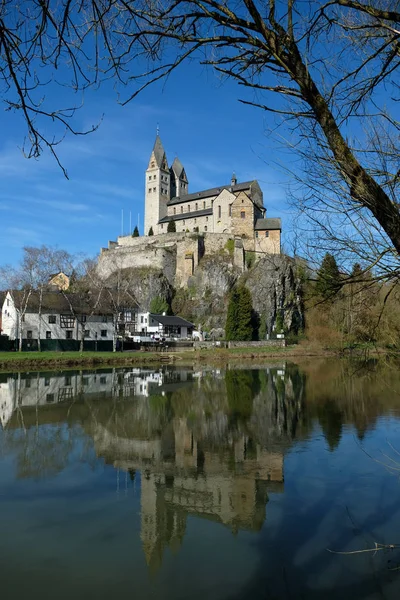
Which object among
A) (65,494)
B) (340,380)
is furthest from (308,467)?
(340,380)

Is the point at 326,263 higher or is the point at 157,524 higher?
the point at 326,263

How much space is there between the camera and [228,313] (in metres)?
56.5

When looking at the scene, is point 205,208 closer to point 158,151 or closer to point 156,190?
point 156,190

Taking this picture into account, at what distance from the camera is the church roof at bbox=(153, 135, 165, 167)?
8805 centimetres

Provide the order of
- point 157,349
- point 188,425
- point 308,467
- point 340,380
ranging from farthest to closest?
point 157,349 < point 340,380 < point 188,425 < point 308,467

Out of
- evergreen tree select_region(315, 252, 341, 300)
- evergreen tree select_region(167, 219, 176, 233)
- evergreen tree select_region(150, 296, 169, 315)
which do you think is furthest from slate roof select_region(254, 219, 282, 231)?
evergreen tree select_region(315, 252, 341, 300)

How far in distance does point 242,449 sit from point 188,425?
126 inches

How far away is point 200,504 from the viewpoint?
303 inches

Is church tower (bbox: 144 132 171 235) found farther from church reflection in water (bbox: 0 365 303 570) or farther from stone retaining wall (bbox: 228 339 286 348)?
church reflection in water (bbox: 0 365 303 570)

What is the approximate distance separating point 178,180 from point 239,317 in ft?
147

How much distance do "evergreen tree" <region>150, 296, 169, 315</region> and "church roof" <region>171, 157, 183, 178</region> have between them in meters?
37.6

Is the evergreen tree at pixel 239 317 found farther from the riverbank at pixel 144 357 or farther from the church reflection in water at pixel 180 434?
the church reflection in water at pixel 180 434

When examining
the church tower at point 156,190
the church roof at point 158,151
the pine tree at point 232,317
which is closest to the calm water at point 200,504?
the pine tree at point 232,317

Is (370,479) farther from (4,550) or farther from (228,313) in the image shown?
(228,313)
